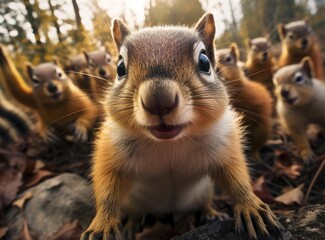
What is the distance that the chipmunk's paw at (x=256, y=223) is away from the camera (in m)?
1.94

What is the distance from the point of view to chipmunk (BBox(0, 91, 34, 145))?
4.02 m

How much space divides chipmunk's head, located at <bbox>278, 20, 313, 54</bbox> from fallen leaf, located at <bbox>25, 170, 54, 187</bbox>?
479cm

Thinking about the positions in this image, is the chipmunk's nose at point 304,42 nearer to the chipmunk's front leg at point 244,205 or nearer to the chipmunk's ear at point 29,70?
the chipmunk's ear at point 29,70

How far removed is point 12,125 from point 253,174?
2609 mm

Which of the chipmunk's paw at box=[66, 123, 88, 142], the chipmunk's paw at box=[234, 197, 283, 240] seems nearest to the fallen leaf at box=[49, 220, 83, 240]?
the chipmunk's paw at box=[234, 197, 283, 240]

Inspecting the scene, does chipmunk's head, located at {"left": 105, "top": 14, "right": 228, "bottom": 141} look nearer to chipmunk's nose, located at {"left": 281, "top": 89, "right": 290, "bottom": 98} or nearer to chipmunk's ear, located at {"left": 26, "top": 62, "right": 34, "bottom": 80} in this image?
chipmunk's nose, located at {"left": 281, "top": 89, "right": 290, "bottom": 98}

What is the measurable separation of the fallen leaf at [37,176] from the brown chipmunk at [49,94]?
119cm

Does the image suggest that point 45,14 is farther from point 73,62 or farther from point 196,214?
point 196,214

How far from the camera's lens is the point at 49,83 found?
5.15 m

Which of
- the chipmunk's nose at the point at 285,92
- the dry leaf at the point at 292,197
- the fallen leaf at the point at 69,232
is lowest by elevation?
Answer: the dry leaf at the point at 292,197

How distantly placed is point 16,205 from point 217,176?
5.81 feet

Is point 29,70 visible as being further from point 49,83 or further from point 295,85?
point 295,85

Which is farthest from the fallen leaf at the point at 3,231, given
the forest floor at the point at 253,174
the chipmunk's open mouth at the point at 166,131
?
the chipmunk's open mouth at the point at 166,131

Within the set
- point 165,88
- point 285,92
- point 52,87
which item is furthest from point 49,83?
point 165,88
